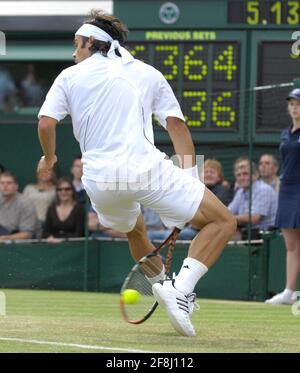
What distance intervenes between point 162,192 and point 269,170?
6.56 metres

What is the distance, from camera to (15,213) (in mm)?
15148

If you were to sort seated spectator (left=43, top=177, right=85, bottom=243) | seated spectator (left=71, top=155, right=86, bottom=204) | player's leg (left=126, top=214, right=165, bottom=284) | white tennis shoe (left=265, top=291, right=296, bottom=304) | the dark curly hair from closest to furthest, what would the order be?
the dark curly hair, player's leg (left=126, top=214, right=165, bottom=284), white tennis shoe (left=265, top=291, right=296, bottom=304), seated spectator (left=43, top=177, right=85, bottom=243), seated spectator (left=71, top=155, right=86, bottom=204)

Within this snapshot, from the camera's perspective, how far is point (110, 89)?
750cm

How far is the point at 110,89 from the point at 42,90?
510 inches

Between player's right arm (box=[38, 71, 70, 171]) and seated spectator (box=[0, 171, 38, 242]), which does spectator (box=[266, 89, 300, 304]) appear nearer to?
seated spectator (box=[0, 171, 38, 242])

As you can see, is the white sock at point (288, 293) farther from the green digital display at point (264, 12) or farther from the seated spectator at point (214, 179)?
the green digital display at point (264, 12)

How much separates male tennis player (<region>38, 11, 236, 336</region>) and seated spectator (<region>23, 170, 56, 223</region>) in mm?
7824

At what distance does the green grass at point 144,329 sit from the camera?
689cm

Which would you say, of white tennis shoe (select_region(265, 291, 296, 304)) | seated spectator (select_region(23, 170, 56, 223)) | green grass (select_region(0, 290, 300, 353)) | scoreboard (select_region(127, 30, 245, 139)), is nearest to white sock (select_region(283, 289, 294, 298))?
white tennis shoe (select_region(265, 291, 296, 304))

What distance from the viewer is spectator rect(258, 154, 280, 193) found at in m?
13.9
